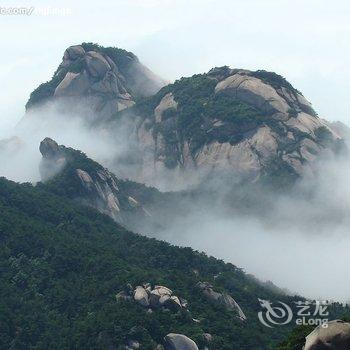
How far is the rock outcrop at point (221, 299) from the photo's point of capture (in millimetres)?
155375

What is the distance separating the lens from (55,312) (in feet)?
493

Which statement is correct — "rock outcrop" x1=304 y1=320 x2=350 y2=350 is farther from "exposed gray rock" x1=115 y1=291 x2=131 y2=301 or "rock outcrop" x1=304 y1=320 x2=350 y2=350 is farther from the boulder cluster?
"exposed gray rock" x1=115 y1=291 x2=131 y2=301

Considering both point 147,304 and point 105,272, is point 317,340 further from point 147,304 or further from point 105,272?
point 105,272

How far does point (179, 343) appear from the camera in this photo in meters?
134

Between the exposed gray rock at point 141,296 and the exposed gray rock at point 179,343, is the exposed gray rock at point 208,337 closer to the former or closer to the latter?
the exposed gray rock at point 179,343

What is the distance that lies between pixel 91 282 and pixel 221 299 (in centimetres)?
2339

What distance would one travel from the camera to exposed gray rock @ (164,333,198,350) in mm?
133250

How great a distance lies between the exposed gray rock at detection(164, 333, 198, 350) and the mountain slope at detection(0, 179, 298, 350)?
7.74 feet

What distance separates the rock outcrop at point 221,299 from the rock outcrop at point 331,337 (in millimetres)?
70806

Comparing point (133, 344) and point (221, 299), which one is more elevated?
point (221, 299)

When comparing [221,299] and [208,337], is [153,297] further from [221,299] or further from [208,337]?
[221,299]

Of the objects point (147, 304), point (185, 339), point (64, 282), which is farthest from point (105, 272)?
point (185, 339)

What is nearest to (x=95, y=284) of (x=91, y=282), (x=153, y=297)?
(x=91, y=282)

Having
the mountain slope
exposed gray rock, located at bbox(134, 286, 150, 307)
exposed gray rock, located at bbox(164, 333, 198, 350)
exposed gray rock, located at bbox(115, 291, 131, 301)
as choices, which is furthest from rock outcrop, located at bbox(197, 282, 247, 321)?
exposed gray rock, located at bbox(164, 333, 198, 350)
